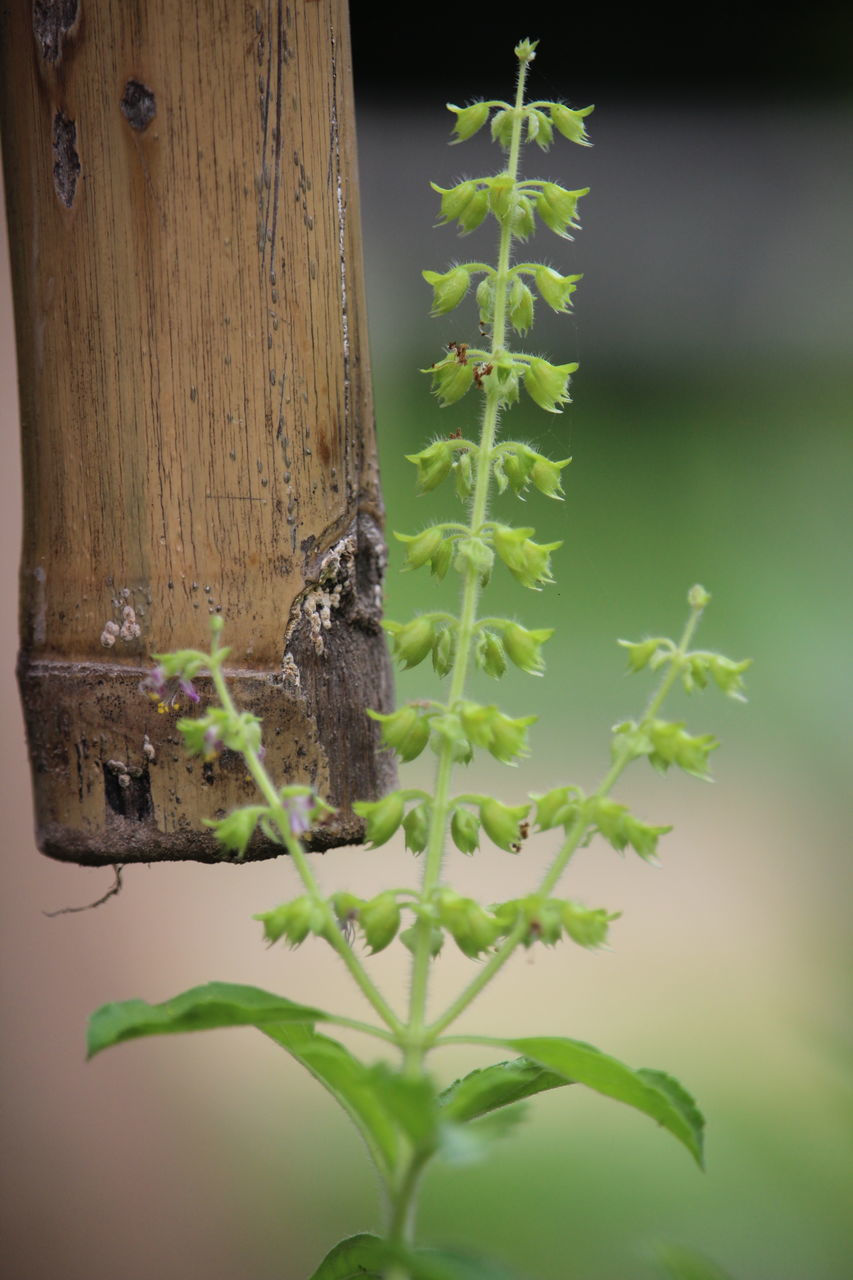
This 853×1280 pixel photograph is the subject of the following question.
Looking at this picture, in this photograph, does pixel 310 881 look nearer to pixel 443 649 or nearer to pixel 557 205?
pixel 443 649

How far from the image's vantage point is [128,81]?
445 millimetres

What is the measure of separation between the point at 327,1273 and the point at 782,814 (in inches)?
44.1

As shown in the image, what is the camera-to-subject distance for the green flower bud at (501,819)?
1.26 feet

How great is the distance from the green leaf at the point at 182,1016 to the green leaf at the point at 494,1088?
0.08 meters

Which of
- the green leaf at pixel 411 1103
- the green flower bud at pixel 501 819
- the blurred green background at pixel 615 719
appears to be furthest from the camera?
the blurred green background at pixel 615 719

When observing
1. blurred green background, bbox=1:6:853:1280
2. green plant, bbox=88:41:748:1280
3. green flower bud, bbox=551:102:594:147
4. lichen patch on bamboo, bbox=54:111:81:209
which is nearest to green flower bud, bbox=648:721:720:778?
green plant, bbox=88:41:748:1280

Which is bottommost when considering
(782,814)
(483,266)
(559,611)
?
(782,814)

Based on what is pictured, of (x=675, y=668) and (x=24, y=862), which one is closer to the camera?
(x=675, y=668)

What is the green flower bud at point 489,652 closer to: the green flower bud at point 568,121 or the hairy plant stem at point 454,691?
the hairy plant stem at point 454,691

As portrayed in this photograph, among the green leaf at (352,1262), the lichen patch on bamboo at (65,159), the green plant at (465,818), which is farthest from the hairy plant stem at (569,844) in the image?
the lichen patch on bamboo at (65,159)

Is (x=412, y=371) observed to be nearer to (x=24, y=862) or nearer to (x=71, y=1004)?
(x=24, y=862)

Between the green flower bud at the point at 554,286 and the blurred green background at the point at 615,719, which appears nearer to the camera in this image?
the green flower bud at the point at 554,286

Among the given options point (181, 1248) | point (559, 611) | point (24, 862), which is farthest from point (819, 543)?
point (181, 1248)

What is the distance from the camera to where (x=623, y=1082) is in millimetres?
365
